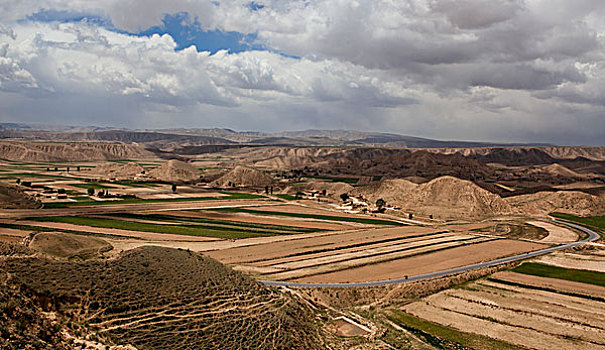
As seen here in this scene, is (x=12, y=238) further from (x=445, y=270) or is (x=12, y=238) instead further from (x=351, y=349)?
(x=445, y=270)

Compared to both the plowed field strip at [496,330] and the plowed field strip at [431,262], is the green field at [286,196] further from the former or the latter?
the plowed field strip at [496,330]

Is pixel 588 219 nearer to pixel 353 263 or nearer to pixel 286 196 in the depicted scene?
pixel 353 263

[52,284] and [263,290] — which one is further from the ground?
[52,284]

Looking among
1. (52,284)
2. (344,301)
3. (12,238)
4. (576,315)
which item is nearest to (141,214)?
(12,238)

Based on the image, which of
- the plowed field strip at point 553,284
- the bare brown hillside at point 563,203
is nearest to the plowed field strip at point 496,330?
the plowed field strip at point 553,284

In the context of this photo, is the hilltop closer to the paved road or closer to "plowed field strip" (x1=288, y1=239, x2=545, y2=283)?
the paved road

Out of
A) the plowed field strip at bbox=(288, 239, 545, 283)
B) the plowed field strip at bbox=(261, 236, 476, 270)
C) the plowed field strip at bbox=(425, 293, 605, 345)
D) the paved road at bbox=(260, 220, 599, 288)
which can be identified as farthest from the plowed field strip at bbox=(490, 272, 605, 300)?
the plowed field strip at bbox=(261, 236, 476, 270)
